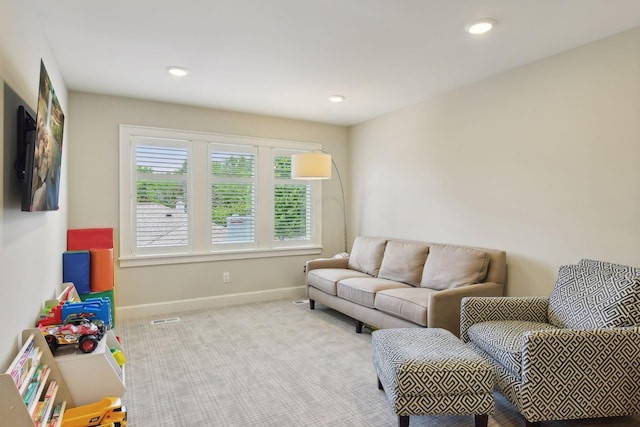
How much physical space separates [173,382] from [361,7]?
9.38 feet

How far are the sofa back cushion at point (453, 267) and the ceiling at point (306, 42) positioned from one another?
5.46ft

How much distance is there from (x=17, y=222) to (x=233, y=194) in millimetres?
3059

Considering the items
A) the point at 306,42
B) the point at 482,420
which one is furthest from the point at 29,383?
the point at 306,42

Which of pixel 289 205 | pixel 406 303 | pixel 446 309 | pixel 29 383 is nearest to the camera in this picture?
pixel 29 383

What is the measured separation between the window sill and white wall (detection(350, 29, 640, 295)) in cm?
146

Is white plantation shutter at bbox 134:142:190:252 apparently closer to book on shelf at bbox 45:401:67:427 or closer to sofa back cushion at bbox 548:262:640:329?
book on shelf at bbox 45:401:67:427

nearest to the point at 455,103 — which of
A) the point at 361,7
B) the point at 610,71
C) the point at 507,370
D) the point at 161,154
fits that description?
the point at 610,71

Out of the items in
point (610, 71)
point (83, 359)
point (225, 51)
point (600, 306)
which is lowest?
point (83, 359)

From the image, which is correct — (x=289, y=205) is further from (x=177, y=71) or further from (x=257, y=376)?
(x=257, y=376)

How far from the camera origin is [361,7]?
2.33 metres

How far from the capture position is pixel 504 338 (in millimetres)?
2270

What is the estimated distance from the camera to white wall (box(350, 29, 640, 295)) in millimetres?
2682

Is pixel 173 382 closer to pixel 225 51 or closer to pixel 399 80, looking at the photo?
pixel 225 51

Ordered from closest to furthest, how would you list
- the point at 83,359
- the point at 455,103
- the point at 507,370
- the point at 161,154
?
the point at 83,359 < the point at 507,370 < the point at 455,103 < the point at 161,154
